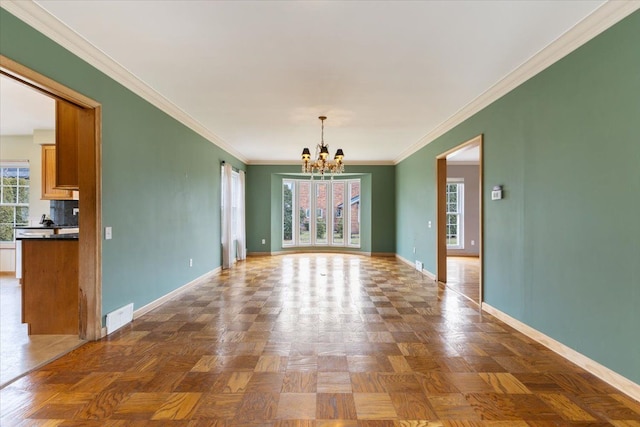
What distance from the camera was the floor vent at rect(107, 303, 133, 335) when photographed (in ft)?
10.7

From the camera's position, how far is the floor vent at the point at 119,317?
326cm

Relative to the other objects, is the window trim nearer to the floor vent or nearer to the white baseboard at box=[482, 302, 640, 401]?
the floor vent

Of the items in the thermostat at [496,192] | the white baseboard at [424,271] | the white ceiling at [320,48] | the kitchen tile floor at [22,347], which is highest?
the white ceiling at [320,48]

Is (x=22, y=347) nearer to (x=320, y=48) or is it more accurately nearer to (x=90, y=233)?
(x=90, y=233)

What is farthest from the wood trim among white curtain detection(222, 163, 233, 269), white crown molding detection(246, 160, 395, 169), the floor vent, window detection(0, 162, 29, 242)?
white crown molding detection(246, 160, 395, 169)

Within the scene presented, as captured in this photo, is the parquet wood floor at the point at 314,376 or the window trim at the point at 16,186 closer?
the parquet wood floor at the point at 314,376

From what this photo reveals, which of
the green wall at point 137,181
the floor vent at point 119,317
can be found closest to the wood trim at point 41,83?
the green wall at point 137,181

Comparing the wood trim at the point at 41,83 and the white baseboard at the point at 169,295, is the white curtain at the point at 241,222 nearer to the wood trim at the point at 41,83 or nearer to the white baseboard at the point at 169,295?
the white baseboard at the point at 169,295

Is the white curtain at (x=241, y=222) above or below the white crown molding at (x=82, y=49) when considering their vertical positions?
below

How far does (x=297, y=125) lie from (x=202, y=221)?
242 cm

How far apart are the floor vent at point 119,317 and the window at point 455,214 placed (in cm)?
858

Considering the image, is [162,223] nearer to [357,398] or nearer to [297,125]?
[297,125]

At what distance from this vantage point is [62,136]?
3.39 meters

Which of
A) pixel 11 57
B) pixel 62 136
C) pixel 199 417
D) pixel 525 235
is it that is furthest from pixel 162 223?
pixel 525 235
